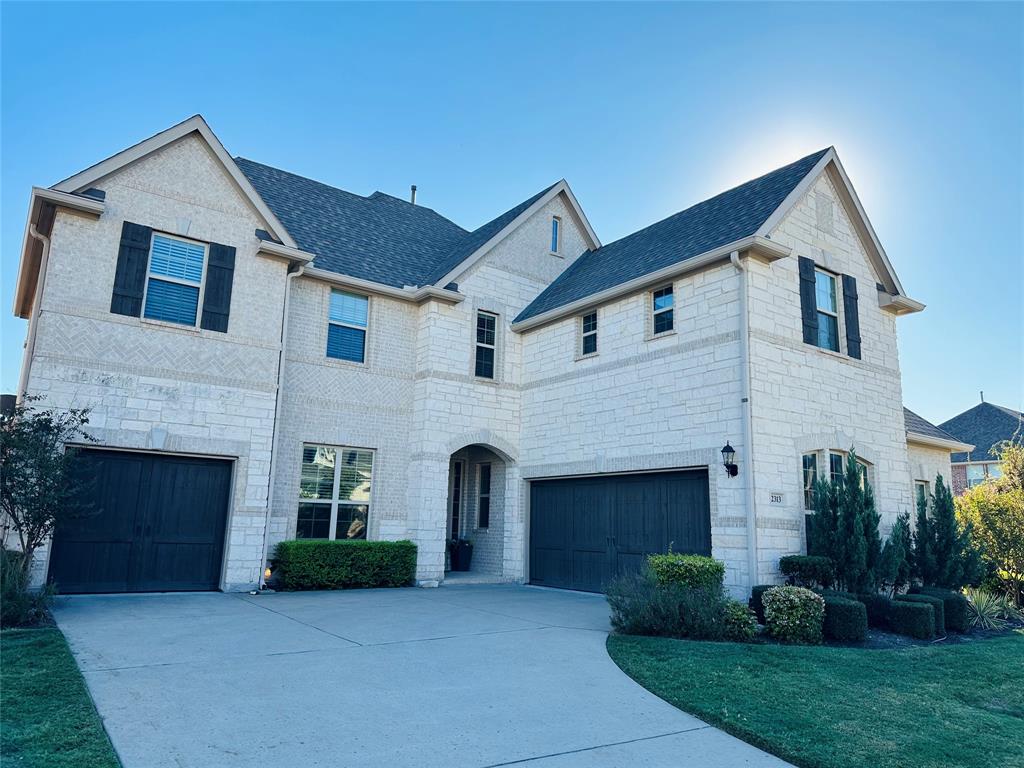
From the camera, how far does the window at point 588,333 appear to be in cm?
1595


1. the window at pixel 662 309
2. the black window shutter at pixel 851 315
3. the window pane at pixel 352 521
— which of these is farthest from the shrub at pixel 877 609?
the window pane at pixel 352 521

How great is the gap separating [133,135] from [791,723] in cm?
1394

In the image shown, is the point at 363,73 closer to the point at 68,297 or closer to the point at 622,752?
the point at 68,297

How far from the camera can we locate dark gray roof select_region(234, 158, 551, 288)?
1630 centimetres

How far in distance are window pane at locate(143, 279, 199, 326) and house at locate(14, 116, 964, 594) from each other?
4 cm

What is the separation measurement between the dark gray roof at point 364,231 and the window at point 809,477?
30.0 ft

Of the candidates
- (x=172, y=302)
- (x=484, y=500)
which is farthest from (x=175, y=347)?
(x=484, y=500)

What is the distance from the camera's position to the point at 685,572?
1030cm

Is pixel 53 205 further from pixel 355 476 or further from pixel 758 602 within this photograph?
pixel 758 602

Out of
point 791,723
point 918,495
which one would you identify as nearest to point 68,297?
point 791,723

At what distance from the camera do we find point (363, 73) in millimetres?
13602

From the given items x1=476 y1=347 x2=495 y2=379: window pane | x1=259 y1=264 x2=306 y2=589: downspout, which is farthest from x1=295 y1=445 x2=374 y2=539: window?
x1=476 y1=347 x2=495 y2=379: window pane

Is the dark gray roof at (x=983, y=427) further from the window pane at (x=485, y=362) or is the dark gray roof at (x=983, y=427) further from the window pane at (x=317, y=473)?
the window pane at (x=317, y=473)

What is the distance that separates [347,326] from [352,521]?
4323 millimetres
